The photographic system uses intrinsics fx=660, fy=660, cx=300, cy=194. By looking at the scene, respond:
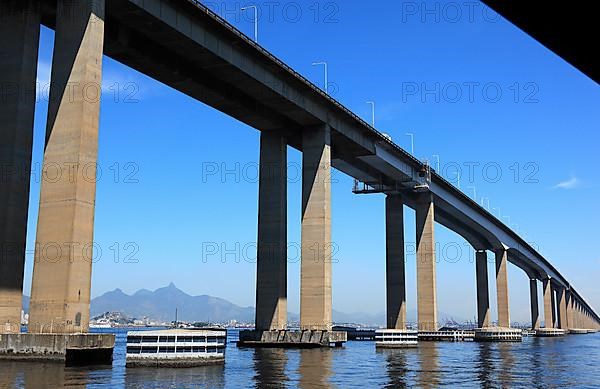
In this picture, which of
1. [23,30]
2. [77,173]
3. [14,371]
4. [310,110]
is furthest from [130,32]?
[14,371]

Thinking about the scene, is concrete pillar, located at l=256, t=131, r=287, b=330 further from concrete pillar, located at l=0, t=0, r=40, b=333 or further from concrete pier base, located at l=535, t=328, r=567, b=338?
concrete pier base, located at l=535, t=328, r=567, b=338

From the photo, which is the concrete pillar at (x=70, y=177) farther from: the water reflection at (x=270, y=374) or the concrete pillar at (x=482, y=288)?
the concrete pillar at (x=482, y=288)

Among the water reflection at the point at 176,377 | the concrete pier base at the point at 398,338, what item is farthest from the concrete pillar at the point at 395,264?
the water reflection at the point at 176,377

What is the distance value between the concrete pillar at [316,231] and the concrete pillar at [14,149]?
3579cm

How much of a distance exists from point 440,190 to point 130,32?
7438cm

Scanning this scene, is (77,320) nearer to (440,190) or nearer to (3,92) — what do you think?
(3,92)

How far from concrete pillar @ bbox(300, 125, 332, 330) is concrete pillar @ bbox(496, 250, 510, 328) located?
3387 inches

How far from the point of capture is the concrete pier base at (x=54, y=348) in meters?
36.2

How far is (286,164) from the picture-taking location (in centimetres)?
7569

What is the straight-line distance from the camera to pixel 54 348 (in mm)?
36344

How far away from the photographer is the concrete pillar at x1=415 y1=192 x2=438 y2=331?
11075 centimetres

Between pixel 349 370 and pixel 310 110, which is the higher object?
pixel 310 110

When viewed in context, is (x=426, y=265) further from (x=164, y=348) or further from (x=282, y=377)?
(x=282, y=377)

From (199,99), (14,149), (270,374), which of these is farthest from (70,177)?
(199,99)
